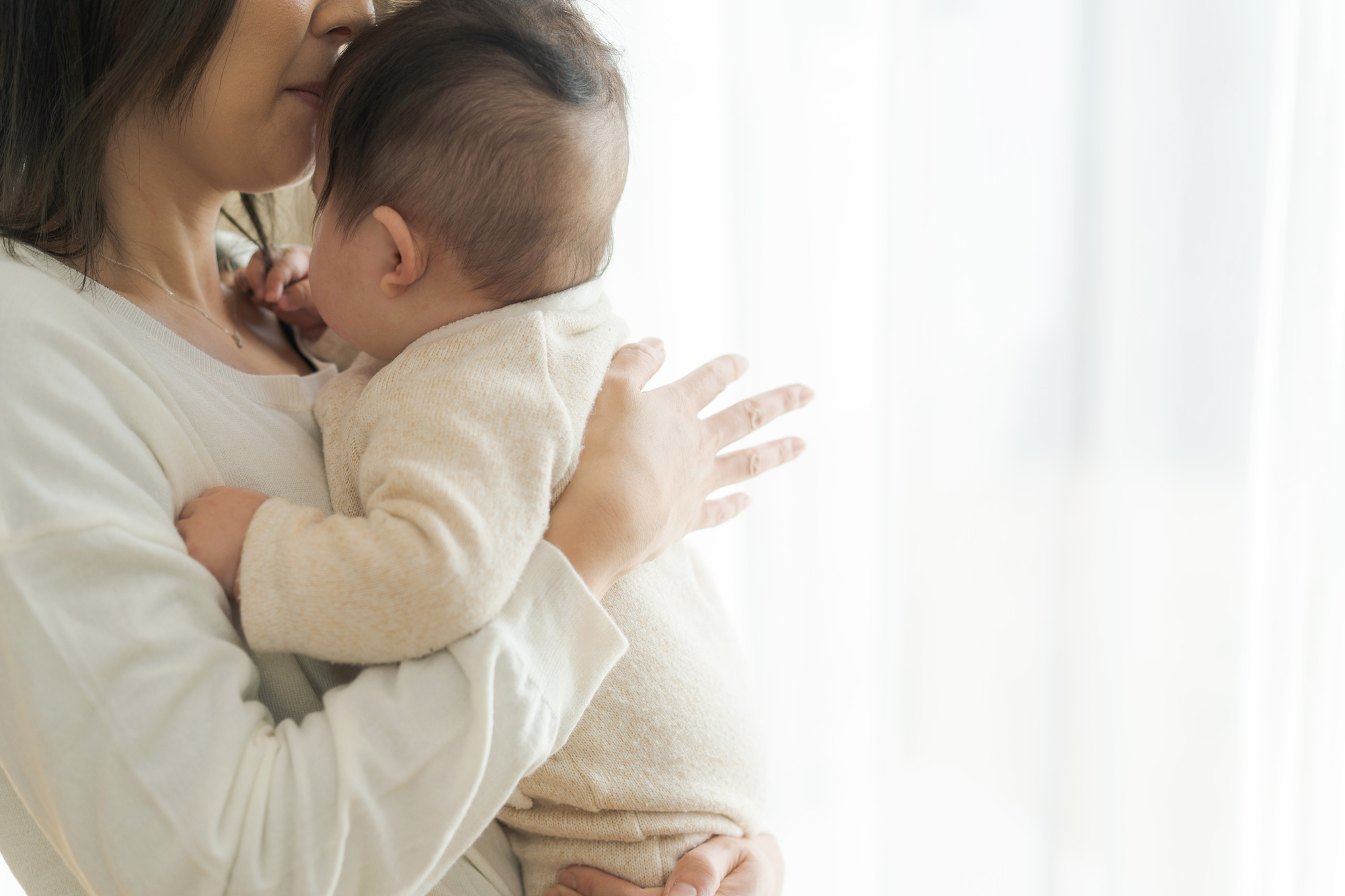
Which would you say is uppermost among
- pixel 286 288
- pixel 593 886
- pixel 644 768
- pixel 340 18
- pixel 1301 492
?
pixel 340 18

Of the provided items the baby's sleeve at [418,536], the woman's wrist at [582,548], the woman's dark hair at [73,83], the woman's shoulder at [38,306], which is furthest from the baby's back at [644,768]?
the woman's dark hair at [73,83]

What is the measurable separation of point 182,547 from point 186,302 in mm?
370

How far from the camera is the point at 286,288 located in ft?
3.61

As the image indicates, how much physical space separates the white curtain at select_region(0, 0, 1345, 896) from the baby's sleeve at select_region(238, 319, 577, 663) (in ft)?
2.91

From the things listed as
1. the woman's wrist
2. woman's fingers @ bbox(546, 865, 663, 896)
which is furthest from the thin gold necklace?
woman's fingers @ bbox(546, 865, 663, 896)

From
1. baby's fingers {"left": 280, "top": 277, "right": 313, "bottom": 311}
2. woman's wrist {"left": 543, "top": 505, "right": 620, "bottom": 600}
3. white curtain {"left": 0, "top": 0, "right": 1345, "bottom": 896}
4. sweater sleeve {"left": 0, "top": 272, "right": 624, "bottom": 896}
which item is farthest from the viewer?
white curtain {"left": 0, "top": 0, "right": 1345, "bottom": 896}

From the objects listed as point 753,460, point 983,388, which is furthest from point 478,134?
point 983,388

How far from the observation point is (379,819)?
0.62 meters

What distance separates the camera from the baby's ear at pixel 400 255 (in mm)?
804

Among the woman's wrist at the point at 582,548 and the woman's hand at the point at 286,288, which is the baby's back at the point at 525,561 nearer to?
the woman's wrist at the point at 582,548

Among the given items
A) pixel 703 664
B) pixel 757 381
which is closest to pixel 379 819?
pixel 703 664

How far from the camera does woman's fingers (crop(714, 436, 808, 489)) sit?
103 cm

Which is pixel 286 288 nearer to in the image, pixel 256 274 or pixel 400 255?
pixel 256 274

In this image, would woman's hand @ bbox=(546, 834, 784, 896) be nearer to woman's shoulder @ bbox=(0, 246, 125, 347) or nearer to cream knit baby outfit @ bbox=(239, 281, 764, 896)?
cream knit baby outfit @ bbox=(239, 281, 764, 896)
